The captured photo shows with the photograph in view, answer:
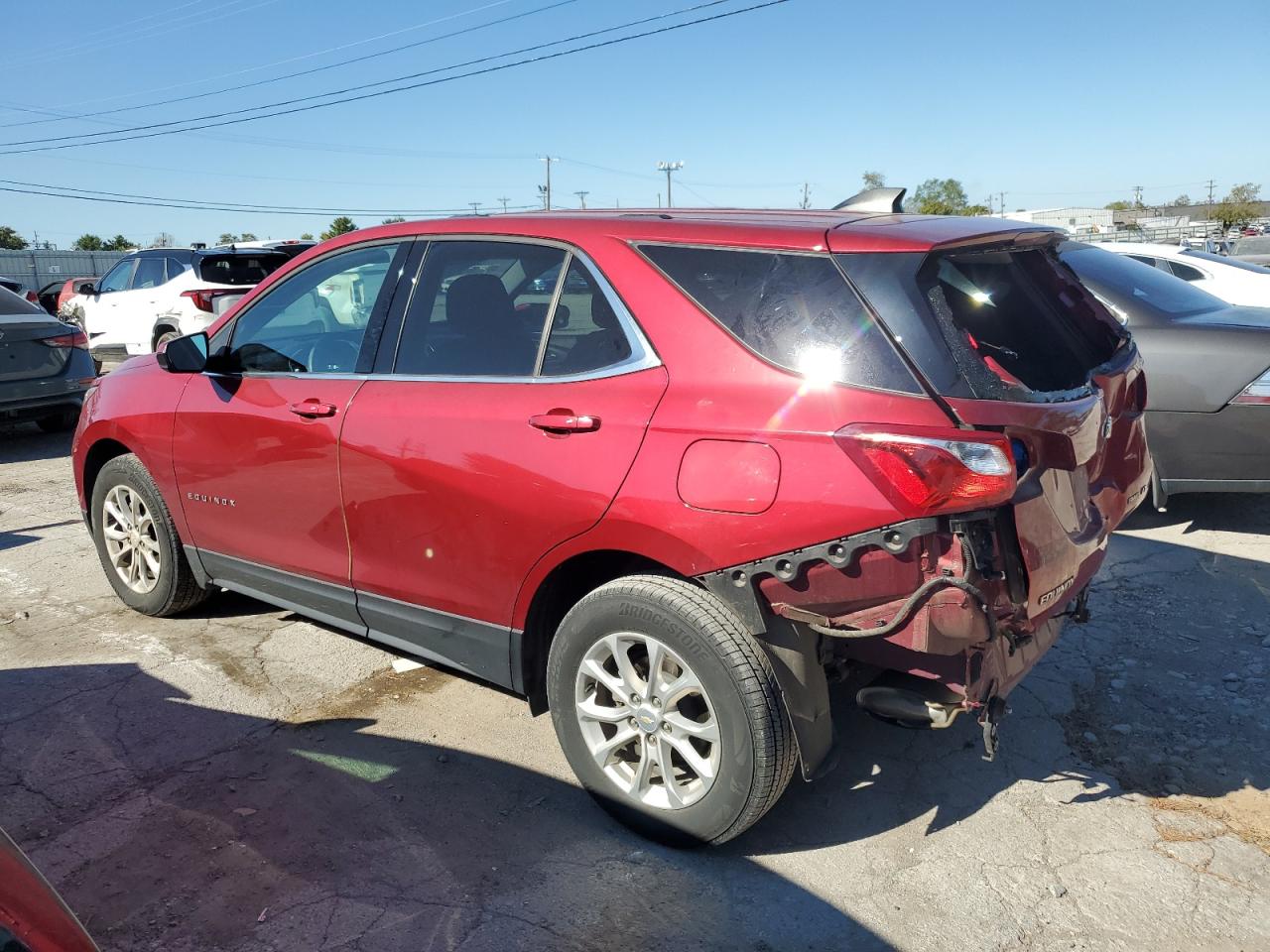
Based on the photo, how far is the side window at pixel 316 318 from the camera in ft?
12.8

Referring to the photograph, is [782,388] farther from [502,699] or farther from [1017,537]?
[502,699]

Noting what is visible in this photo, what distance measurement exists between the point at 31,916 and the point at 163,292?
493 inches

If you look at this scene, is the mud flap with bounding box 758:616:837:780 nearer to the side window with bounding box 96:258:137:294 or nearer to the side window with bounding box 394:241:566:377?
the side window with bounding box 394:241:566:377

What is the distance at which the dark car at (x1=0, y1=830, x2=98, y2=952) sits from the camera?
1.55 metres

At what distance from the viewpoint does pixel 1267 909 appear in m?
2.82

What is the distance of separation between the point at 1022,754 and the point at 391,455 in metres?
2.49

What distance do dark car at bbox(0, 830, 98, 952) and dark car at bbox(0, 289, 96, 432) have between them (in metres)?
8.68

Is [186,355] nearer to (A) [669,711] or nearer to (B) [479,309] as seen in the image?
(B) [479,309]

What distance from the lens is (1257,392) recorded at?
5582 millimetres

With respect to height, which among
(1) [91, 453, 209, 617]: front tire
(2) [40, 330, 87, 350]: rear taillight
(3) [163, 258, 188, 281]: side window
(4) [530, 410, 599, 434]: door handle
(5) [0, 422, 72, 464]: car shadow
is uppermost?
(3) [163, 258, 188, 281]: side window

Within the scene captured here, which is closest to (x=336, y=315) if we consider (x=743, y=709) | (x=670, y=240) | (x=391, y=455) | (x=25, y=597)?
(x=391, y=455)

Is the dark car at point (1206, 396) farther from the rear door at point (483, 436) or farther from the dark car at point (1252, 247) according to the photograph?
the dark car at point (1252, 247)

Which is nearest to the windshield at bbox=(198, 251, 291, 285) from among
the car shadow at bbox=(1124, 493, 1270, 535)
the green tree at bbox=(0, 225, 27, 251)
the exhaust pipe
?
the car shadow at bbox=(1124, 493, 1270, 535)

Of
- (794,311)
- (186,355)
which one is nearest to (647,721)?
(794,311)
